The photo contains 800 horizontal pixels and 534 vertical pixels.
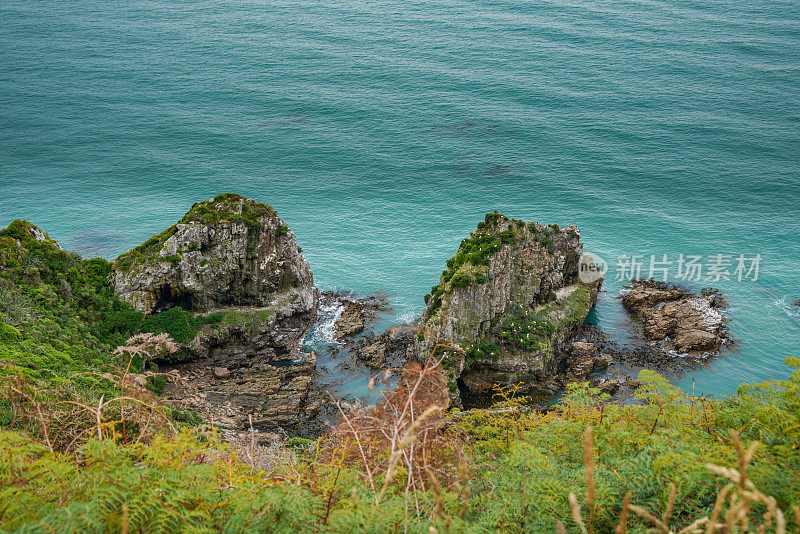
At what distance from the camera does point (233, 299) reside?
108 feet

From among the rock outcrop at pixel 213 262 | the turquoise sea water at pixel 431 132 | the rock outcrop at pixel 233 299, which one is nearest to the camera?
the rock outcrop at pixel 233 299

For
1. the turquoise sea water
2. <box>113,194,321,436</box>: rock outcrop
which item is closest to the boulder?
<box>113,194,321,436</box>: rock outcrop

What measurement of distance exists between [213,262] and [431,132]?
4698 centimetres

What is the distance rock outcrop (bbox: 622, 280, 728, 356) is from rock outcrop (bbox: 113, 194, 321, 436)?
875 inches

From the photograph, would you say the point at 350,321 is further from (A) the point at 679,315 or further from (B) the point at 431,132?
(B) the point at 431,132

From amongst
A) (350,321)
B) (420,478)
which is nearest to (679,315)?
(350,321)

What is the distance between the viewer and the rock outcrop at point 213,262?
3022 centimetres

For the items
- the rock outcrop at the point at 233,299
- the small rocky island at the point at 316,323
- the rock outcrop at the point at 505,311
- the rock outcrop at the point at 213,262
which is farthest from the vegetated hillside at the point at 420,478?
the rock outcrop at the point at 213,262

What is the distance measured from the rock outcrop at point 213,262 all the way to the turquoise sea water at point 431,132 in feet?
33.6

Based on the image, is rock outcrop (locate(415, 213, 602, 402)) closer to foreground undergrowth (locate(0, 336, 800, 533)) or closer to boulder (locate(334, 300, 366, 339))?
boulder (locate(334, 300, 366, 339))

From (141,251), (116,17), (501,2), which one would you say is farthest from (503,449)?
(116,17)

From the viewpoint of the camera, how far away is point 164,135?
7394 cm

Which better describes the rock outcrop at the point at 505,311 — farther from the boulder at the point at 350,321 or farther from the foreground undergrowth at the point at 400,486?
the foreground undergrowth at the point at 400,486

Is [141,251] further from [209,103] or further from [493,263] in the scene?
[209,103]
